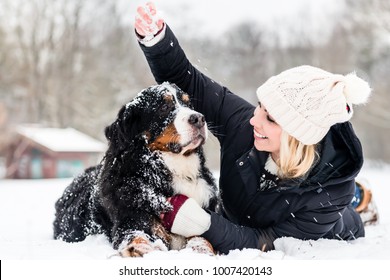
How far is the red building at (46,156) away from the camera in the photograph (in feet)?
56.0

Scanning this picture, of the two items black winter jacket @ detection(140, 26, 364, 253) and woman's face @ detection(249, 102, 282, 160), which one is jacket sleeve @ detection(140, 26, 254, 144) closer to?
black winter jacket @ detection(140, 26, 364, 253)

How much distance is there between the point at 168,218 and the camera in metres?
3.12

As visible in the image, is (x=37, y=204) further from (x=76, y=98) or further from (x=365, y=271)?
(x=76, y=98)

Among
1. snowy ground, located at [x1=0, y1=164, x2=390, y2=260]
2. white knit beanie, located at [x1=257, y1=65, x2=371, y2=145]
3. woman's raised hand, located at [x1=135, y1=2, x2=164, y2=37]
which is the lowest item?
snowy ground, located at [x1=0, y1=164, x2=390, y2=260]

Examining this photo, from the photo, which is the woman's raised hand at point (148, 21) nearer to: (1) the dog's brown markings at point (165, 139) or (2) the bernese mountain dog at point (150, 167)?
(2) the bernese mountain dog at point (150, 167)

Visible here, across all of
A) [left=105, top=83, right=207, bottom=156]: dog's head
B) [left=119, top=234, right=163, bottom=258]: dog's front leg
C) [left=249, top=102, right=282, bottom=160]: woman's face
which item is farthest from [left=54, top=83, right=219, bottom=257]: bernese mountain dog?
[left=249, top=102, right=282, bottom=160]: woman's face

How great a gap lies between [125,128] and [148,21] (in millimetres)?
766

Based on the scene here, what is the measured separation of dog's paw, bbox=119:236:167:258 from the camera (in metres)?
2.77

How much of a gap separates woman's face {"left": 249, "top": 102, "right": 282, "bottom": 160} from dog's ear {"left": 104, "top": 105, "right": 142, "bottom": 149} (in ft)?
2.76

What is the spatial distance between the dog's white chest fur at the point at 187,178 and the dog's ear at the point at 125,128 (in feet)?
0.85

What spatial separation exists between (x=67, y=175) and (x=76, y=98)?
11.3m

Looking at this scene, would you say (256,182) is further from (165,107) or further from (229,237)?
(165,107)

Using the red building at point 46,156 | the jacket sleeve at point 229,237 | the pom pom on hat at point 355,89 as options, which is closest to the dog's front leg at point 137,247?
the jacket sleeve at point 229,237

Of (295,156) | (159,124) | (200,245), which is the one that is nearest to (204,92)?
(159,124)
